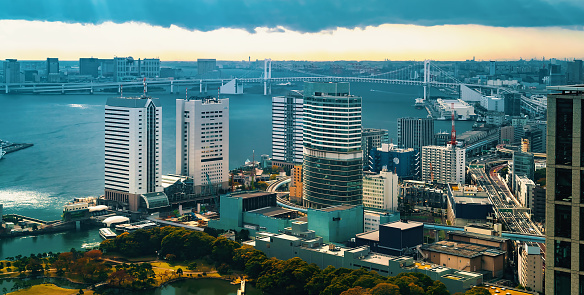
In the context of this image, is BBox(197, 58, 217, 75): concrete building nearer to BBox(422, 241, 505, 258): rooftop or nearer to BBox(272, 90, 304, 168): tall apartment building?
BBox(272, 90, 304, 168): tall apartment building

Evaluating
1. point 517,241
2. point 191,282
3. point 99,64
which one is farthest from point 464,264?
point 99,64

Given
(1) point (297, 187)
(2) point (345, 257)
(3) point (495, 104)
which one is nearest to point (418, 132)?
(1) point (297, 187)

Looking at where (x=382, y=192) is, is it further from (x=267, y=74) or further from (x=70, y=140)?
(x=267, y=74)

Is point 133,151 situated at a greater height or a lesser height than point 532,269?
greater

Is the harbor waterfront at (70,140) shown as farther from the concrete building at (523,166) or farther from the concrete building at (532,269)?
the concrete building at (523,166)

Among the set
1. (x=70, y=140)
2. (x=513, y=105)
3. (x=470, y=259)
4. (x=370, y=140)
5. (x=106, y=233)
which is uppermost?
(x=513, y=105)

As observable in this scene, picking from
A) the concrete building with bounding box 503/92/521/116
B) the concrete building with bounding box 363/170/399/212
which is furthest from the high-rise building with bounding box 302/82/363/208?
the concrete building with bounding box 503/92/521/116
